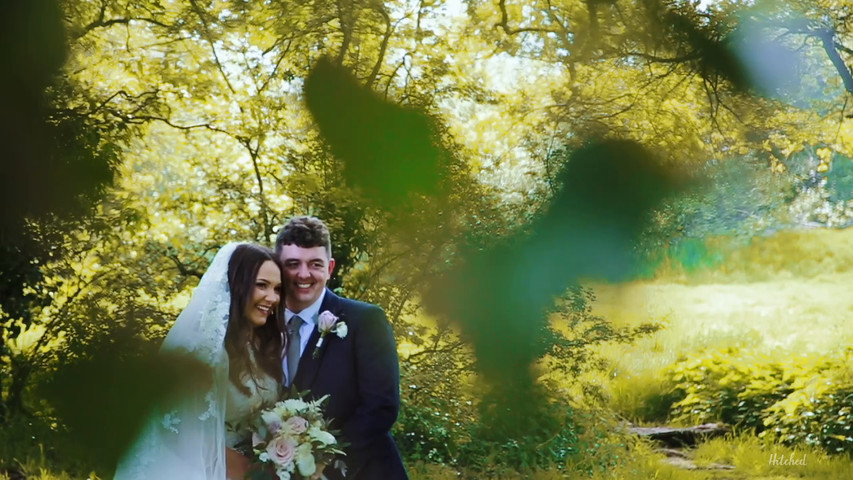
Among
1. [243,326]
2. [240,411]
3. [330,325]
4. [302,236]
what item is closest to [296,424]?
[240,411]

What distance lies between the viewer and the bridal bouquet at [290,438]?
2.66 metres

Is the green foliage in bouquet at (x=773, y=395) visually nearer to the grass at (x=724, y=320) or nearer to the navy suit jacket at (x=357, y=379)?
the grass at (x=724, y=320)

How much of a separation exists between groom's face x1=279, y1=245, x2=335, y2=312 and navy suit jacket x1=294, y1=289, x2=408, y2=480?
0.06 metres

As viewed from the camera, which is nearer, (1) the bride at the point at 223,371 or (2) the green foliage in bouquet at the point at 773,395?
(1) the bride at the point at 223,371

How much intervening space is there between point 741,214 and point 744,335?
60cm

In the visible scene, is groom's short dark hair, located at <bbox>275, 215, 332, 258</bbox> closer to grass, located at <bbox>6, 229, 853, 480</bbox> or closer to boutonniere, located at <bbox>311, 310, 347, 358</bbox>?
boutonniere, located at <bbox>311, 310, 347, 358</bbox>

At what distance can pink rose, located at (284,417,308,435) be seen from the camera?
105 inches

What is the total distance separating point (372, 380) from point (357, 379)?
2.1 inches

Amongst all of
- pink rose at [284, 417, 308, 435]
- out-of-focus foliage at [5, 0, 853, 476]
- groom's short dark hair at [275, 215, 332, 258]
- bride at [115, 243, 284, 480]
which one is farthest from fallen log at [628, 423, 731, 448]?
pink rose at [284, 417, 308, 435]

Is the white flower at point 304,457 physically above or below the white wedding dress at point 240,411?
below

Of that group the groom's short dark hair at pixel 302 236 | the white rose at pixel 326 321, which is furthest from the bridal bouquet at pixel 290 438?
the groom's short dark hair at pixel 302 236

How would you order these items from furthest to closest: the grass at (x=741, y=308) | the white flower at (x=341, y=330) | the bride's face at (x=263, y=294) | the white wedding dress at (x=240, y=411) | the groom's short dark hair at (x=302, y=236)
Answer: the grass at (x=741, y=308)
the groom's short dark hair at (x=302, y=236)
the white flower at (x=341, y=330)
the bride's face at (x=263, y=294)
the white wedding dress at (x=240, y=411)

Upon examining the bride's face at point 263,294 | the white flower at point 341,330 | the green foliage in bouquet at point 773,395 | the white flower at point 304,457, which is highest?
the bride's face at point 263,294

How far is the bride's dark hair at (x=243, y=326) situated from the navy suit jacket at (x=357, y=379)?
23 centimetres
